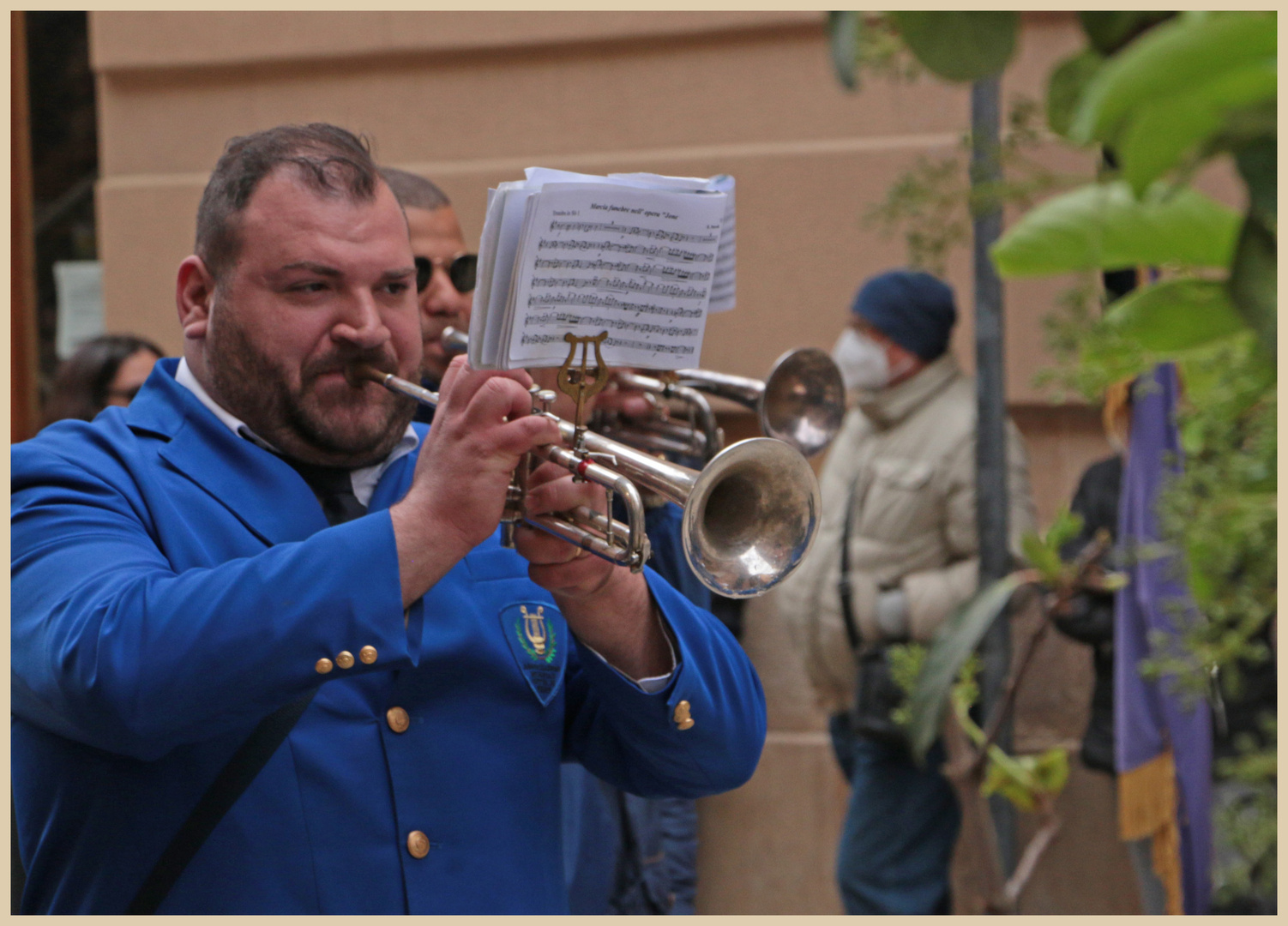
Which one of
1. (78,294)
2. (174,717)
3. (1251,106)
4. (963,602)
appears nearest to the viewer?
(1251,106)

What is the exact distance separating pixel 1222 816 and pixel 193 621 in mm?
1081

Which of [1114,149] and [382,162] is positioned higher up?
[382,162]

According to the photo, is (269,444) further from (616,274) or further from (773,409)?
(773,409)

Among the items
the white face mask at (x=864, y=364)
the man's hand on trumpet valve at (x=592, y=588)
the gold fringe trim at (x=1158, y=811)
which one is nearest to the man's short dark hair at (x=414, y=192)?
the white face mask at (x=864, y=364)

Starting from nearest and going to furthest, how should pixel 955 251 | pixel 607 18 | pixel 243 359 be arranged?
1. pixel 243 359
2. pixel 955 251
3. pixel 607 18

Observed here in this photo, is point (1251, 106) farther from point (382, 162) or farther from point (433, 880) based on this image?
point (382, 162)

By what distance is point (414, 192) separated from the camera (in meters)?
3.33

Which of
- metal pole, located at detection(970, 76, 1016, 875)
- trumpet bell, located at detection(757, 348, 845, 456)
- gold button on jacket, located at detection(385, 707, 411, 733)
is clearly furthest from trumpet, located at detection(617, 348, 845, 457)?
gold button on jacket, located at detection(385, 707, 411, 733)

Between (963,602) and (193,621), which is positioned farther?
(963,602)

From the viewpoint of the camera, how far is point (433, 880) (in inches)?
70.6

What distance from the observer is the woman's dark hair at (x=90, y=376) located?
165 inches

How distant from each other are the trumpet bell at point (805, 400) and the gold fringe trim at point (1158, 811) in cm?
124

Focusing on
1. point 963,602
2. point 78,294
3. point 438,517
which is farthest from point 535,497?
point 78,294

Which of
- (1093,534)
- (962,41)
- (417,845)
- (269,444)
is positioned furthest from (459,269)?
(962,41)
